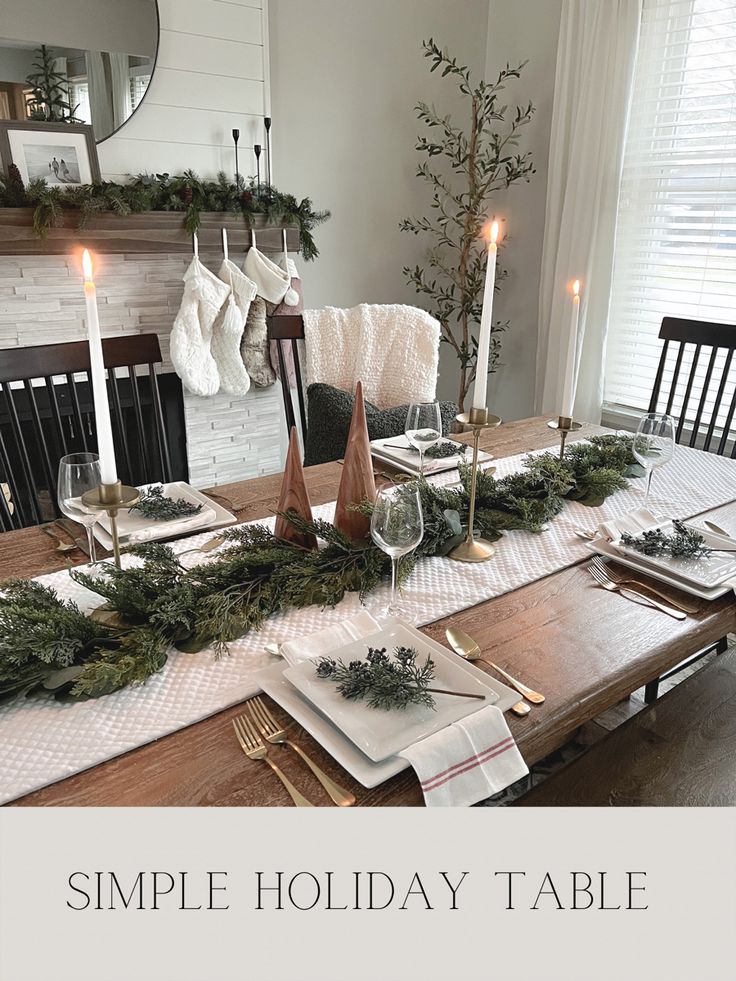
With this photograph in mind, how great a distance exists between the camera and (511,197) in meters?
3.54

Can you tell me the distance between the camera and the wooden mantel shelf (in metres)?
2.28

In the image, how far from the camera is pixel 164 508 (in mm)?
1414

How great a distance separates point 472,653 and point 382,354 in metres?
1.58

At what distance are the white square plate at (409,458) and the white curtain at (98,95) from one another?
153 centimetres

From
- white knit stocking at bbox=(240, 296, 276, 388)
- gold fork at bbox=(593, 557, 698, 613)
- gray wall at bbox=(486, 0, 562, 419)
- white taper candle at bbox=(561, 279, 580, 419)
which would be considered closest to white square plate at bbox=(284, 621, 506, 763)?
gold fork at bbox=(593, 557, 698, 613)

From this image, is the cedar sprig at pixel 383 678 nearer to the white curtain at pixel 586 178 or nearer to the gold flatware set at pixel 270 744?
the gold flatware set at pixel 270 744

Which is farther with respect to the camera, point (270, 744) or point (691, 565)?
point (691, 565)

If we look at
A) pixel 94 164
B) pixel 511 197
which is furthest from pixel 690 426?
pixel 94 164

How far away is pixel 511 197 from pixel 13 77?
85.9 inches

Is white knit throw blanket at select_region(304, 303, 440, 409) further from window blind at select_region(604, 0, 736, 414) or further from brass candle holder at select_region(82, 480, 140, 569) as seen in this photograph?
brass candle holder at select_region(82, 480, 140, 569)

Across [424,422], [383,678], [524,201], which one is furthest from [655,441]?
[524,201]

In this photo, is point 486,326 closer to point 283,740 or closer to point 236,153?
point 283,740

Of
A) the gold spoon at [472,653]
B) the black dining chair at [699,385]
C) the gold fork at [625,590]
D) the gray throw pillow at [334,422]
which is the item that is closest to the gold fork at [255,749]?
the gold spoon at [472,653]

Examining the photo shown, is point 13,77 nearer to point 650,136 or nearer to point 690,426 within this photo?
point 650,136
